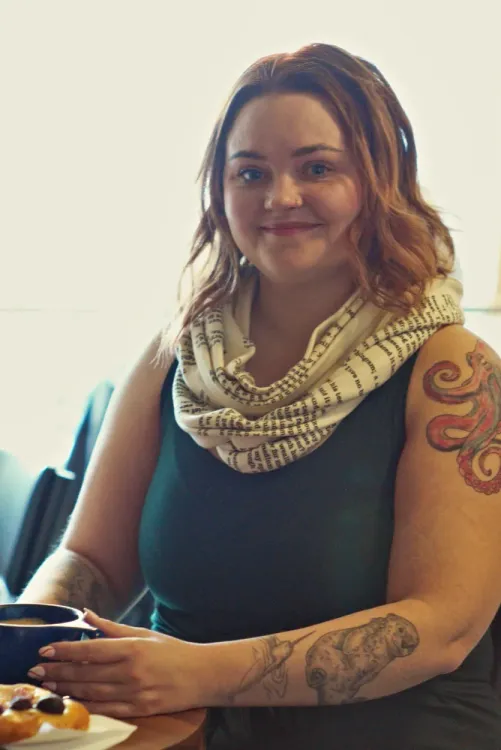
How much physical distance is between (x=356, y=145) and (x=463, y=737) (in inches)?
27.7

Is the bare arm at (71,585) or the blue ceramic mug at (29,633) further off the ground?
the blue ceramic mug at (29,633)

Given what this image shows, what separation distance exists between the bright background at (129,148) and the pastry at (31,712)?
53.3 inches

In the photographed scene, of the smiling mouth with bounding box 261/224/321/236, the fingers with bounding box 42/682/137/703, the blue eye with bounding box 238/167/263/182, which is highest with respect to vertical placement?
the blue eye with bounding box 238/167/263/182

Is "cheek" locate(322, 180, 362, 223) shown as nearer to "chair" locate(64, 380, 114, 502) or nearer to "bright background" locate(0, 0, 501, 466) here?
"chair" locate(64, 380, 114, 502)

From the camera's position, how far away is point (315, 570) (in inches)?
44.7

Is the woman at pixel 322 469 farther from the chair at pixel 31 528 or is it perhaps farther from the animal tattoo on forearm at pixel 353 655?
the chair at pixel 31 528

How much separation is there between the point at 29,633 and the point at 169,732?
150mm

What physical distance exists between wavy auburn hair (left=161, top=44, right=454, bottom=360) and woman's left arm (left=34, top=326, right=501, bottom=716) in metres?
0.11

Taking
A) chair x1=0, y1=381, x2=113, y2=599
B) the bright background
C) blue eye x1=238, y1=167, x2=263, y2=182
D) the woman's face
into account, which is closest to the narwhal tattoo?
the woman's face

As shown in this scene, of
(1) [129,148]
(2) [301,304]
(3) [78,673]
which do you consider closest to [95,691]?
(3) [78,673]

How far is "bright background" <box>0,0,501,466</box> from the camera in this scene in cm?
210

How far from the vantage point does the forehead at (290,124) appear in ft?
3.92

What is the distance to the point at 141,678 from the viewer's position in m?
0.92

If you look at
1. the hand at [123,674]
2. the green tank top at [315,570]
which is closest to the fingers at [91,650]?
the hand at [123,674]
